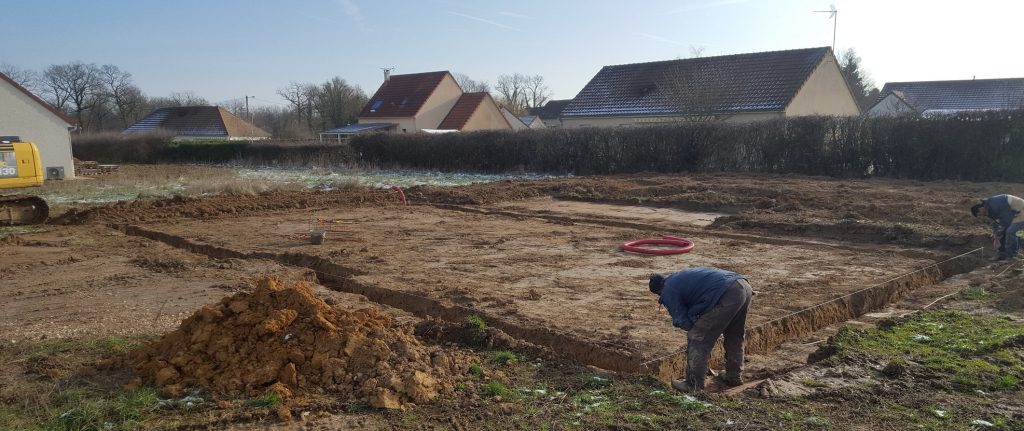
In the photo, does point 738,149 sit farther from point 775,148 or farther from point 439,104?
point 439,104

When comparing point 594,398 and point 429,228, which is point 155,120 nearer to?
point 429,228

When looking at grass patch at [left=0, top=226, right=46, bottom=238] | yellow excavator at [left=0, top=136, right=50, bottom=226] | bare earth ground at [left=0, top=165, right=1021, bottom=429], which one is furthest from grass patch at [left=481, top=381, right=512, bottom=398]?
yellow excavator at [left=0, top=136, right=50, bottom=226]

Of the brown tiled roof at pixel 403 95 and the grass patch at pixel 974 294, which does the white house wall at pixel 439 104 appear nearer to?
the brown tiled roof at pixel 403 95

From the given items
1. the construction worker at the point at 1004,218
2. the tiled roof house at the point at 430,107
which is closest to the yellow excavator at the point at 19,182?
the construction worker at the point at 1004,218

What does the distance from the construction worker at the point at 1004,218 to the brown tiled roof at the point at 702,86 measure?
752 inches

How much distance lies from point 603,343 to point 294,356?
8.56 feet

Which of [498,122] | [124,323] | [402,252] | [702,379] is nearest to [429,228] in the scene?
[402,252]

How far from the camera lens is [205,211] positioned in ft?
50.7

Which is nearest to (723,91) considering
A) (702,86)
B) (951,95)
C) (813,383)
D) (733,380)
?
(702,86)

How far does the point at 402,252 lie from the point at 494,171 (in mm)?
18549

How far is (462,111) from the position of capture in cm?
4534

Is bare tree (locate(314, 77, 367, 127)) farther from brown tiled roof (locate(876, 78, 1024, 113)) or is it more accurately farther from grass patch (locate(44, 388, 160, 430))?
grass patch (locate(44, 388, 160, 430))

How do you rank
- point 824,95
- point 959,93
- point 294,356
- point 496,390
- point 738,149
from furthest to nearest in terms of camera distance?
point 959,93 → point 824,95 → point 738,149 → point 294,356 → point 496,390

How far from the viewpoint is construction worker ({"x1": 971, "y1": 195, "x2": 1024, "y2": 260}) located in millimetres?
9000
